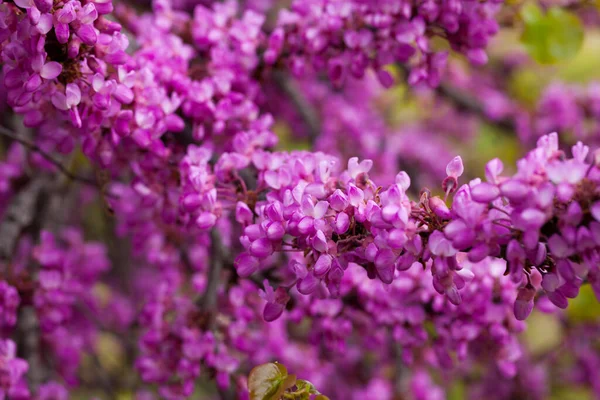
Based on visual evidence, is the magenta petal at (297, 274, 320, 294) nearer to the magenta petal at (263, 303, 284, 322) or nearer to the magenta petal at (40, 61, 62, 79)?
the magenta petal at (263, 303, 284, 322)

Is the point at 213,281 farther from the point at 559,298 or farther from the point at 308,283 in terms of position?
the point at 559,298

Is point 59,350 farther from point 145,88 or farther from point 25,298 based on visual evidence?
point 145,88

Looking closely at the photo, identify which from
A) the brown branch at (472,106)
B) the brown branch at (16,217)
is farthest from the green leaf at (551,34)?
the brown branch at (16,217)

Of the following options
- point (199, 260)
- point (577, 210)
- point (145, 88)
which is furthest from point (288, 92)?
point (577, 210)

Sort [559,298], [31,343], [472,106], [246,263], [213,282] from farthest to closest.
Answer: [472,106]
[31,343]
[213,282]
[246,263]
[559,298]

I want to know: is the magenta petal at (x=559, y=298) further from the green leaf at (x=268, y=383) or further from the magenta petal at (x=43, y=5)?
the magenta petal at (x=43, y=5)

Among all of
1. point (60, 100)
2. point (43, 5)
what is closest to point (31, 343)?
point (60, 100)
